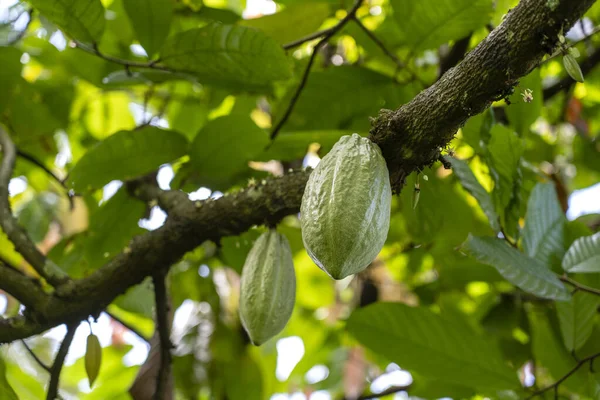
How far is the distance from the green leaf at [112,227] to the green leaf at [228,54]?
0.39 m

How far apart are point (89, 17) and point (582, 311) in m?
1.06

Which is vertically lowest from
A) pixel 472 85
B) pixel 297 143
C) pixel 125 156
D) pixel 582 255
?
pixel 582 255

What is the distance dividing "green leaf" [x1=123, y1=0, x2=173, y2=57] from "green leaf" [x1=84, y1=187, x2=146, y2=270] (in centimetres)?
37

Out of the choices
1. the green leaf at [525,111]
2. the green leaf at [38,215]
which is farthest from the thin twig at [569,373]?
the green leaf at [38,215]

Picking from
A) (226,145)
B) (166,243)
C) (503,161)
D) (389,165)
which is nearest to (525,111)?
(503,161)

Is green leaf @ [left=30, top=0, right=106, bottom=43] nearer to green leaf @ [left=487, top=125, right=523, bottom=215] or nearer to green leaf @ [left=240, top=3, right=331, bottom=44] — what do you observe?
green leaf @ [left=240, top=3, right=331, bottom=44]

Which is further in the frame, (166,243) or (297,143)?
(297,143)

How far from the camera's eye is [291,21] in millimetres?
1262

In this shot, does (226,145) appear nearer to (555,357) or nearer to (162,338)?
(162,338)

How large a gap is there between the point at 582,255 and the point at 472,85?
1.65 feet

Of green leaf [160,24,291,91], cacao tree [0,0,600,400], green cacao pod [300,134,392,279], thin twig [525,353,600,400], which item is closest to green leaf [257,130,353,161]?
cacao tree [0,0,600,400]

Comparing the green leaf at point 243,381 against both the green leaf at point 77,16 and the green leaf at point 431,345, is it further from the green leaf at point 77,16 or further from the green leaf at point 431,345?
the green leaf at point 77,16

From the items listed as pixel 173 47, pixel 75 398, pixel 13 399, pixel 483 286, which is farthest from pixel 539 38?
pixel 75 398

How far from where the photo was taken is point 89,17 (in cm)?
101
